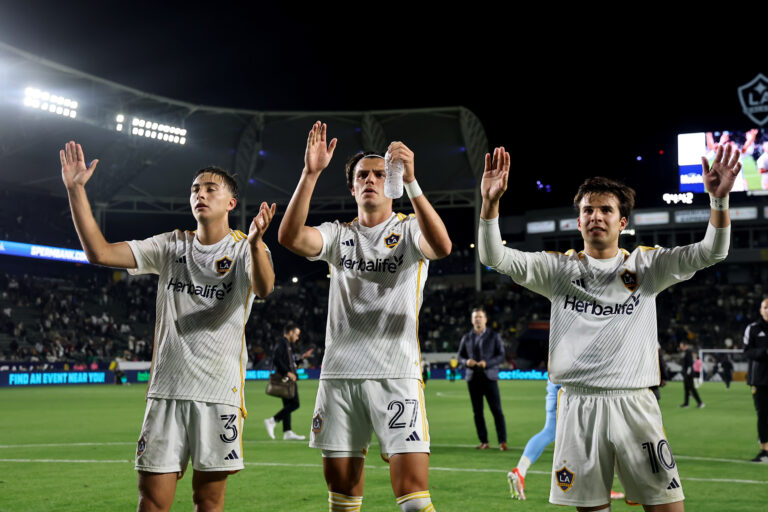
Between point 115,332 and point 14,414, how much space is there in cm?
2705

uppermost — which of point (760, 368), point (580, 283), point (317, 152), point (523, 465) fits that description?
point (317, 152)

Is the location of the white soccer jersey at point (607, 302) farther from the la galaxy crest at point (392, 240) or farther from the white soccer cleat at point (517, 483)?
the white soccer cleat at point (517, 483)

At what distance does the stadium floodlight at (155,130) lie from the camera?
4125 centimetres

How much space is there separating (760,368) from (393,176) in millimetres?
8513

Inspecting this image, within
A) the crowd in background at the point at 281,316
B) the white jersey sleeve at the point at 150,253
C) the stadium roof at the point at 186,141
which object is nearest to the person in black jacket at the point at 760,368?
the white jersey sleeve at the point at 150,253

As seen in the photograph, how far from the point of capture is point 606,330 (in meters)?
4.76

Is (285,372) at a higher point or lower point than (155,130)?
lower

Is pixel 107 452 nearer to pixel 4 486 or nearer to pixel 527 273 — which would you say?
pixel 4 486

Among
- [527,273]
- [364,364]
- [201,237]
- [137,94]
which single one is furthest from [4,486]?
[137,94]

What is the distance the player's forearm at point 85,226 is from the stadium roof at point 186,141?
1345 inches

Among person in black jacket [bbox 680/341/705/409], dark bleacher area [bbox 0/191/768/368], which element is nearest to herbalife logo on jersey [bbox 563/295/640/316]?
person in black jacket [bbox 680/341/705/409]

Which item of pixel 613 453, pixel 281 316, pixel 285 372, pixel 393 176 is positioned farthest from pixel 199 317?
pixel 281 316

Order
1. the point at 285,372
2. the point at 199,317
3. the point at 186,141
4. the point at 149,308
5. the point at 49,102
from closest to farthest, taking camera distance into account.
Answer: the point at 199,317, the point at 285,372, the point at 49,102, the point at 186,141, the point at 149,308

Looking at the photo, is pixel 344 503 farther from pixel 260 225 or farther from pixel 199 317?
pixel 260 225
